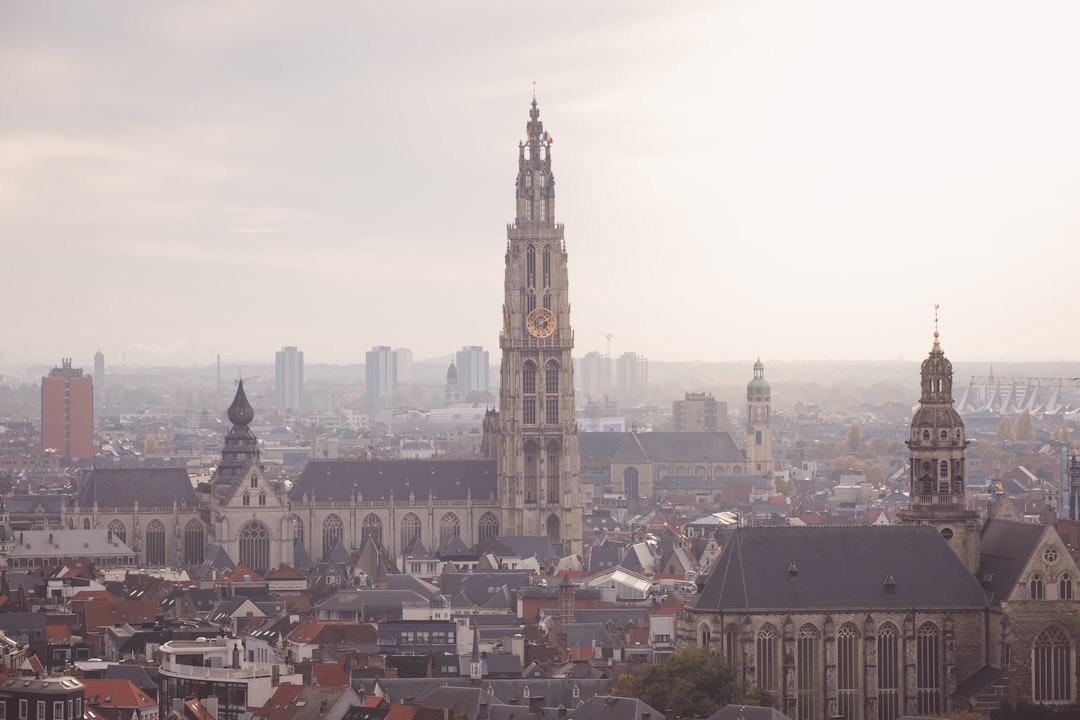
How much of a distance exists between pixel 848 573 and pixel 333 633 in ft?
80.0

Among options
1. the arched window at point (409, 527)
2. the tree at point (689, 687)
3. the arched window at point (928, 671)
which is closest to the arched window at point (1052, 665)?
the arched window at point (928, 671)

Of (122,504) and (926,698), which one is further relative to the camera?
(122,504)

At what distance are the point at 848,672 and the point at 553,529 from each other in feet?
212

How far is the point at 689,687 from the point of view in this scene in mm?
92875

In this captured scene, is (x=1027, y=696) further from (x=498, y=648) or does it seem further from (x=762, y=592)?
(x=498, y=648)

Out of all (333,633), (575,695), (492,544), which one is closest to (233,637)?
(333,633)

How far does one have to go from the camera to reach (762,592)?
99812mm

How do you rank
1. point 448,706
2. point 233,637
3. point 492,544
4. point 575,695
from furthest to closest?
point 492,544 < point 233,637 < point 575,695 < point 448,706

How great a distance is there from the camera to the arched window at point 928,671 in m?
100

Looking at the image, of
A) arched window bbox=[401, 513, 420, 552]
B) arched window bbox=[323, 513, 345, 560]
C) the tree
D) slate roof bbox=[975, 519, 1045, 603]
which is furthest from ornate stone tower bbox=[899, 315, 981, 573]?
arched window bbox=[323, 513, 345, 560]

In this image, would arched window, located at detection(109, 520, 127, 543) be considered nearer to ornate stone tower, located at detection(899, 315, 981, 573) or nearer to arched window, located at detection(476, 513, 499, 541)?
arched window, located at detection(476, 513, 499, 541)

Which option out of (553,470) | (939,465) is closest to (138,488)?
(553,470)

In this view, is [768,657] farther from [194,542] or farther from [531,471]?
[194,542]

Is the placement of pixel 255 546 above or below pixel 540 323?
below
